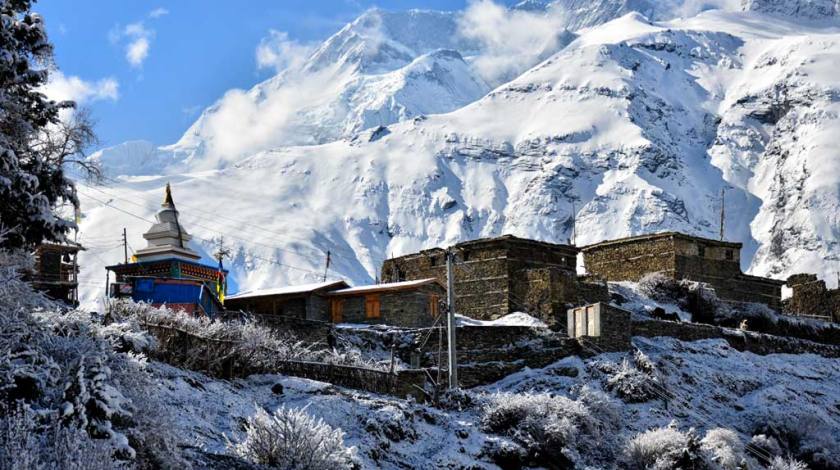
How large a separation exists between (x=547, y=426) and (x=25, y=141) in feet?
53.2

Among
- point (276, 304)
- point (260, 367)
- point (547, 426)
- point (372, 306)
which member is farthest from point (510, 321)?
point (260, 367)

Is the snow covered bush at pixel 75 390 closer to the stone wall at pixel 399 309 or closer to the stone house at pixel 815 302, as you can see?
the stone wall at pixel 399 309

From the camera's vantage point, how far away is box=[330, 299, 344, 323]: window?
4872 centimetres

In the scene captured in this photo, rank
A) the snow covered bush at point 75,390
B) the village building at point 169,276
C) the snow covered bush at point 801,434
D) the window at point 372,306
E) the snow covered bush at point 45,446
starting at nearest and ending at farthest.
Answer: the snow covered bush at point 45,446, the snow covered bush at point 75,390, the snow covered bush at point 801,434, the village building at point 169,276, the window at point 372,306

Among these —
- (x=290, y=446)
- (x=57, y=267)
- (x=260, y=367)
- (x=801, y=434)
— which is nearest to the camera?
(x=290, y=446)

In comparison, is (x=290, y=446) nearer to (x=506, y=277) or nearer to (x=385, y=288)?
(x=385, y=288)

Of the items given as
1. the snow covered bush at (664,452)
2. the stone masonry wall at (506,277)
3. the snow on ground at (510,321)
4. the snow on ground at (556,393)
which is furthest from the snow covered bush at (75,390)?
the stone masonry wall at (506,277)

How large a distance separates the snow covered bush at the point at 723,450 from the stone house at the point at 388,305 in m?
15.0

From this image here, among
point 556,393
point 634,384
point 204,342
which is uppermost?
point 204,342

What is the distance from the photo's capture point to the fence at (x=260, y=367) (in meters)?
27.9

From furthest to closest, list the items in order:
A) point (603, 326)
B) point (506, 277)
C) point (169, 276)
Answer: point (506, 277)
point (603, 326)
point (169, 276)

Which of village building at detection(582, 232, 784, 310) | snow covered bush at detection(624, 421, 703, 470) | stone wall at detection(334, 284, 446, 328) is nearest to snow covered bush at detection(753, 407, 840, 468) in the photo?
snow covered bush at detection(624, 421, 703, 470)

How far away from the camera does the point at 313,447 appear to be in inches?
838

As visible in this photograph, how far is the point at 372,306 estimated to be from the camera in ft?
158
